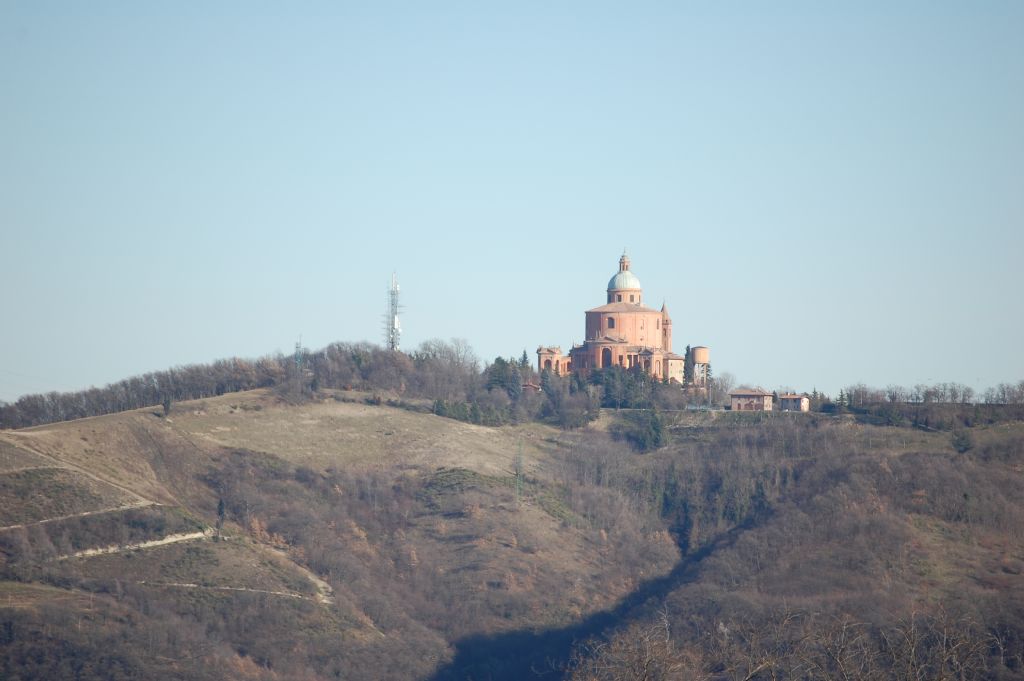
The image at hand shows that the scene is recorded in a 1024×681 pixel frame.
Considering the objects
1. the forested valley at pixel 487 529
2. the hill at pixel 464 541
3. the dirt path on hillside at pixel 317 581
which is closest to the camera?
the forested valley at pixel 487 529

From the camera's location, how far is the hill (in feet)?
249

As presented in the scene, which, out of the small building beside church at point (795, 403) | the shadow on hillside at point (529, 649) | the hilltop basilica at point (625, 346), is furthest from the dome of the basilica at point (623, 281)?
the shadow on hillside at point (529, 649)

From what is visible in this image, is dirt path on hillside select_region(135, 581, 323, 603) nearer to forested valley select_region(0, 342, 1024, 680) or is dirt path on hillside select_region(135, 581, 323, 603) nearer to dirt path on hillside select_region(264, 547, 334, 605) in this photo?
forested valley select_region(0, 342, 1024, 680)

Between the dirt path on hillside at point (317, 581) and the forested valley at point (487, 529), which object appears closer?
the forested valley at point (487, 529)

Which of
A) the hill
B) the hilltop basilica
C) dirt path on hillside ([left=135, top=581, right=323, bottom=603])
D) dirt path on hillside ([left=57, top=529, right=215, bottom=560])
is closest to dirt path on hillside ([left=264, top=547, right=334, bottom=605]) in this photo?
the hill

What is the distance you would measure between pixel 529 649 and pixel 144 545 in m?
24.4

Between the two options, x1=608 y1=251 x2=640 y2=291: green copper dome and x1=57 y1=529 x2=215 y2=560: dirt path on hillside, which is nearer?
x1=57 y1=529 x2=215 y2=560: dirt path on hillside

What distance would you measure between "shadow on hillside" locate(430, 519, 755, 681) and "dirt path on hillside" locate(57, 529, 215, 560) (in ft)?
59.3

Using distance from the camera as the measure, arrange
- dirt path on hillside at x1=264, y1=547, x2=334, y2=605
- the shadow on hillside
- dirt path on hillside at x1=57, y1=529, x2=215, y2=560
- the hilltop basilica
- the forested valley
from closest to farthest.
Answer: the forested valley < dirt path on hillside at x1=57, y1=529, x2=215, y2=560 < the shadow on hillside < dirt path on hillside at x1=264, y1=547, x2=334, y2=605 < the hilltop basilica

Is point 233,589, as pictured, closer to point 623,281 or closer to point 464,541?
point 464,541

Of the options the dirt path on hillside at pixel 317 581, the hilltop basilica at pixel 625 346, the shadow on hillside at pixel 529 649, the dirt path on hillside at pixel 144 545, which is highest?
the hilltop basilica at pixel 625 346

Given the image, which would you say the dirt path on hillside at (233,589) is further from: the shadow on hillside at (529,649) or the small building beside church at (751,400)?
the small building beside church at (751,400)

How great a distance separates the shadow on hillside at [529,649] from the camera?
275ft

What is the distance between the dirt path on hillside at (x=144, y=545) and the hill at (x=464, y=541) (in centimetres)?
27
